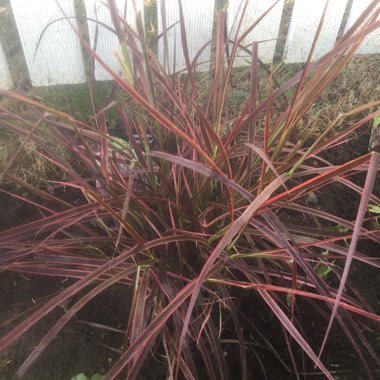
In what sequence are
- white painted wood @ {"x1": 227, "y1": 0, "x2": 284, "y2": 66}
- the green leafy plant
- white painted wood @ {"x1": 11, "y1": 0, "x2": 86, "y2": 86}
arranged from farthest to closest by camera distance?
white painted wood @ {"x1": 227, "y1": 0, "x2": 284, "y2": 66}
white painted wood @ {"x1": 11, "y1": 0, "x2": 86, "y2": 86}
the green leafy plant

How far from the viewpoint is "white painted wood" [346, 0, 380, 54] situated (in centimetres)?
140

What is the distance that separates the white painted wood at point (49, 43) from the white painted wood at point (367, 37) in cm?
98

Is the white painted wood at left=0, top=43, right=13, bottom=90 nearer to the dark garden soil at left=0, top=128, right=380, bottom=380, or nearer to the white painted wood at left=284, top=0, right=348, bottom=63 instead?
the dark garden soil at left=0, top=128, right=380, bottom=380

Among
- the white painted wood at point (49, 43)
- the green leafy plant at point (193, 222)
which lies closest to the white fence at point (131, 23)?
the white painted wood at point (49, 43)

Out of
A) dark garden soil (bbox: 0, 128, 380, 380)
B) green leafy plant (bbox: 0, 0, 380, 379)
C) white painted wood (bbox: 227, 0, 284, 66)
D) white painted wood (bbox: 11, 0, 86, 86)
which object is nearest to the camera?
green leafy plant (bbox: 0, 0, 380, 379)

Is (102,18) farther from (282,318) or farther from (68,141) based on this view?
(282,318)

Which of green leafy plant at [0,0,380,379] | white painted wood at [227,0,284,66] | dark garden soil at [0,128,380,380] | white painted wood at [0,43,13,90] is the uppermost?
white painted wood at [227,0,284,66]

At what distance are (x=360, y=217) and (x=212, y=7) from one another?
114cm

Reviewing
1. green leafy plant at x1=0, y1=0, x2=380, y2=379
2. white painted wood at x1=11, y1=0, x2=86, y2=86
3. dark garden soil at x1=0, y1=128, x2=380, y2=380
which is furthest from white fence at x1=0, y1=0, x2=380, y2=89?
dark garden soil at x1=0, y1=128, x2=380, y2=380

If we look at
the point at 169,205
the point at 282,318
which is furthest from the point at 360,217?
the point at 169,205

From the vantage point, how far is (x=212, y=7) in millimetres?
1339

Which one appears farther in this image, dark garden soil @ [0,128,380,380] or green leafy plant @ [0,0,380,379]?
dark garden soil @ [0,128,380,380]

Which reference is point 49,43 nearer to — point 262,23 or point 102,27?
point 102,27

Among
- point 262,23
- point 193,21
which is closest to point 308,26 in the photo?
point 262,23
